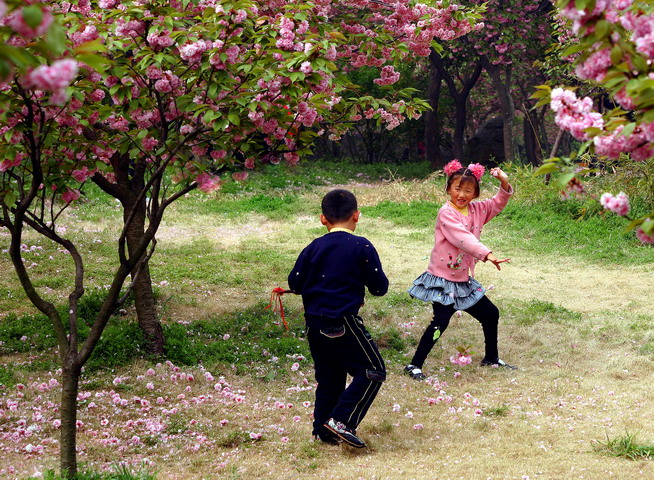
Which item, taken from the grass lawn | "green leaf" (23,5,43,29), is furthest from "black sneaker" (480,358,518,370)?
"green leaf" (23,5,43,29)

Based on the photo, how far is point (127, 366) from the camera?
5.90 m

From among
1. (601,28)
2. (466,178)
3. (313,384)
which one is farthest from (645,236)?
(313,384)

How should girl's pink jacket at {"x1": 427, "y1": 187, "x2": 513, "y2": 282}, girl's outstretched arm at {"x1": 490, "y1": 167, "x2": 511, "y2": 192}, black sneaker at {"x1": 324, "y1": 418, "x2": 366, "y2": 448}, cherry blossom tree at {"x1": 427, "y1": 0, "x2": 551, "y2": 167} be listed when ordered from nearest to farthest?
1. black sneaker at {"x1": 324, "y1": 418, "x2": 366, "y2": 448}
2. girl's outstretched arm at {"x1": 490, "y1": 167, "x2": 511, "y2": 192}
3. girl's pink jacket at {"x1": 427, "y1": 187, "x2": 513, "y2": 282}
4. cherry blossom tree at {"x1": 427, "y1": 0, "x2": 551, "y2": 167}

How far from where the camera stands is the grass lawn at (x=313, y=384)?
13.9 feet

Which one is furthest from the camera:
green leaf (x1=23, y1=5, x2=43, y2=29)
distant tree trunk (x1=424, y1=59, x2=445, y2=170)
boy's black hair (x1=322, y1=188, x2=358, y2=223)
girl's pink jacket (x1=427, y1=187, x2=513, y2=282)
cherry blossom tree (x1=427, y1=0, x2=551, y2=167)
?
distant tree trunk (x1=424, y1=59, x2=445, y2=170)

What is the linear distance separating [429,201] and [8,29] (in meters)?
12.6

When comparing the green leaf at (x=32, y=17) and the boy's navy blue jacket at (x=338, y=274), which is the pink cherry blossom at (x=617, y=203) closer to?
the green leaf at (x=32, y=17)

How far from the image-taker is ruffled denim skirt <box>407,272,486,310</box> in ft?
19.0

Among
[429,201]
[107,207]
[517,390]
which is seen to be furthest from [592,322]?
[107,207]

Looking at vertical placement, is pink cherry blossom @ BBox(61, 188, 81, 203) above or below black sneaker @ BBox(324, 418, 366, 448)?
above

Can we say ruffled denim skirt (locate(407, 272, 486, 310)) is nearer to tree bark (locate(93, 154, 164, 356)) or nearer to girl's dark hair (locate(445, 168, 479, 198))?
girl's dark hair (locate(445, 168, 479, 198))

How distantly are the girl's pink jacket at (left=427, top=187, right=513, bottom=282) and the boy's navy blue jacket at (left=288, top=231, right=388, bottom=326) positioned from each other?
1.49 meters

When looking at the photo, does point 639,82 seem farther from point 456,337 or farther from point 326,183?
point 326,183

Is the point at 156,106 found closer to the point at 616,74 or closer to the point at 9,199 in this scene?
the point at 9,199
